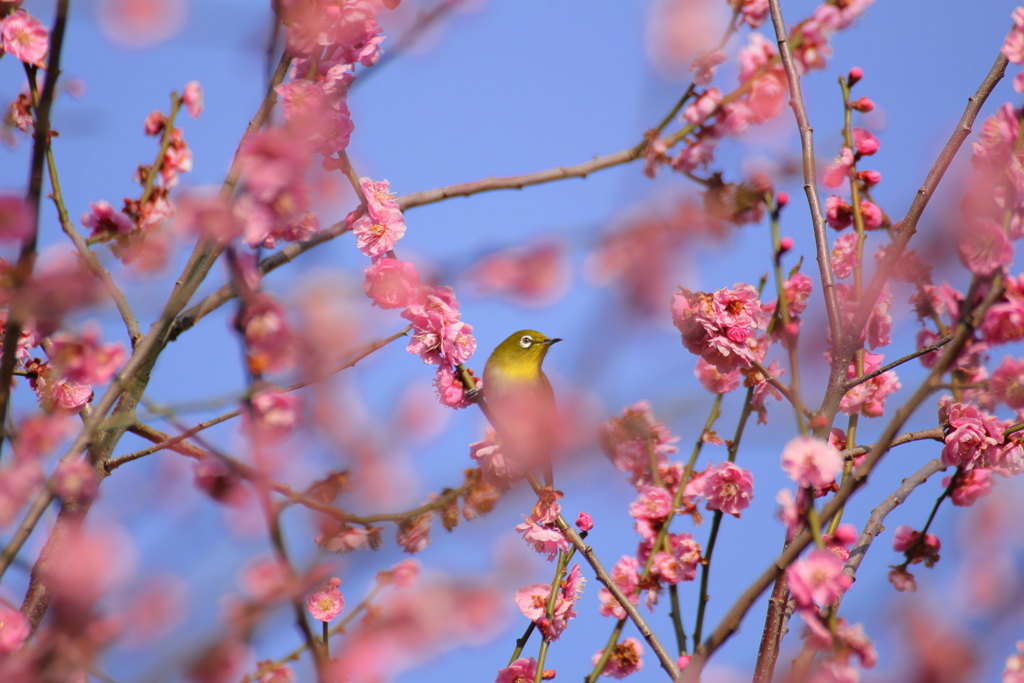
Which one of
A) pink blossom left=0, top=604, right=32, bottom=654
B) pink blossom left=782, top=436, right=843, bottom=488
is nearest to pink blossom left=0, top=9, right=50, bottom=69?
pink blossom left=0, top=604, right=32, bottom=654

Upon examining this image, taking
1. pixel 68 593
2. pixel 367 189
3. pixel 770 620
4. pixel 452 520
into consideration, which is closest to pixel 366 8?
pixel 367 189

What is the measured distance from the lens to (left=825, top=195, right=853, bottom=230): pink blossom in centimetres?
327

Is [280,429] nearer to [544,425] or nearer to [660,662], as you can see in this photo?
[544,425]

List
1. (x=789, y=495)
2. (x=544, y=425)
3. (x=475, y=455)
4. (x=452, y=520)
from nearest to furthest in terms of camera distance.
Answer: (x=789, y=495), (x=544, y=425), (x=452, y=520), (x=475, y=455)

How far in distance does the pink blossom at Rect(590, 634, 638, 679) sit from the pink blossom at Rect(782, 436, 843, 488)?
1.61 meters

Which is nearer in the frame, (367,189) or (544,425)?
(544,425)

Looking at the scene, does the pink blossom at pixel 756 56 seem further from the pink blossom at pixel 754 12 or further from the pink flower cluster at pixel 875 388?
the pink flower cluster at pixel 875 388

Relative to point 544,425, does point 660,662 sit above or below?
below

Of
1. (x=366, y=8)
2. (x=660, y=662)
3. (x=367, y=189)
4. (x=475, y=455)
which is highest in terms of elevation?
(x=366, y=8)

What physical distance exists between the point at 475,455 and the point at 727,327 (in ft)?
3.84

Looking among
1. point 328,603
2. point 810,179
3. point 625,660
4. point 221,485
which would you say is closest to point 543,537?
point 625,660

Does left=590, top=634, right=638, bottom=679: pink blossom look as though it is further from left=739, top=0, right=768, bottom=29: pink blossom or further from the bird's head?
left=739, top=0, right=768, bottom=29: pink blossom

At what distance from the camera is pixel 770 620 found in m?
2.13

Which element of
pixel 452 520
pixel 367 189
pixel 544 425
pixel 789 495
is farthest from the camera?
pixel 367 189
